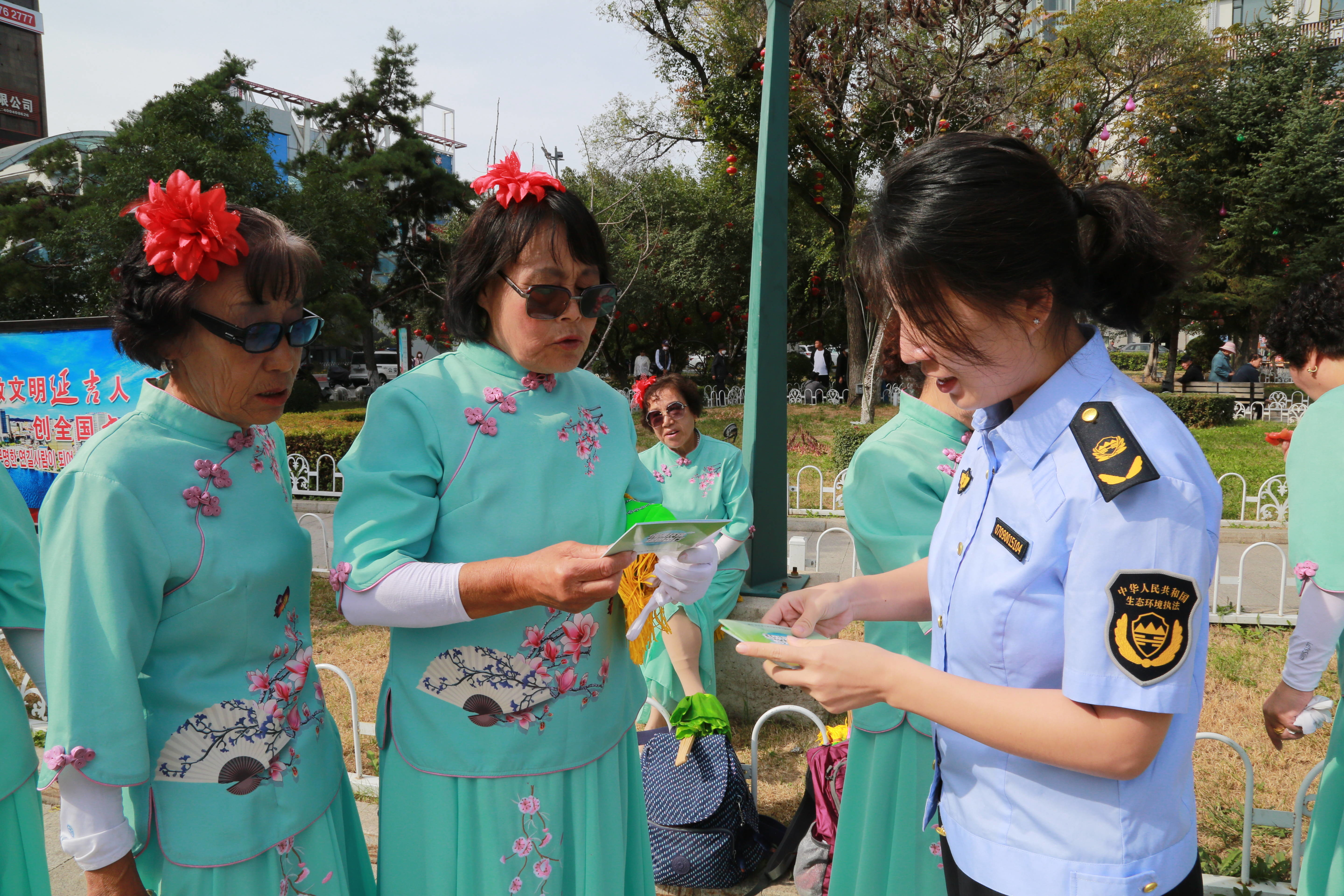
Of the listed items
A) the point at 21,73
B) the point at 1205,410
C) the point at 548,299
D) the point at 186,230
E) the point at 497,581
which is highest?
the point at 21,73

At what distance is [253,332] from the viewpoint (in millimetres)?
1694

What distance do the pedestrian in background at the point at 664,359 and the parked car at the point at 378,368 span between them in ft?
25.3

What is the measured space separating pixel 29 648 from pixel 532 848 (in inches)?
49.0

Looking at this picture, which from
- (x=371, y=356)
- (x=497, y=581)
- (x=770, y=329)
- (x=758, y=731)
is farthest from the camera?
(x=371, y=356)

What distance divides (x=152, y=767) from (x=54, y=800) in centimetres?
276

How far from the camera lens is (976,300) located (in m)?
1.17

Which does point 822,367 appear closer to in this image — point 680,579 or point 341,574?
point 680,579

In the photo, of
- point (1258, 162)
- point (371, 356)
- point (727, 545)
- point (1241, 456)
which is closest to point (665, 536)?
point (727, 545)

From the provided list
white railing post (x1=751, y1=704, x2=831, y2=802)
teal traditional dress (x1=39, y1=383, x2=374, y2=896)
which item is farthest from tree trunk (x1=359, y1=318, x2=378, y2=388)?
teal traditional dress (x1=39, y1=383, x2=374, y2=896)

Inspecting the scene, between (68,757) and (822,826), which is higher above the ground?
(68,757)

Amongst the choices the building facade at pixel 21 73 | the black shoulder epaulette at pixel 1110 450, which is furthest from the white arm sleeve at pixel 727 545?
the building facade at pixel 21 73

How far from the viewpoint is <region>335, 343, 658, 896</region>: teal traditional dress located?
5.50 feet

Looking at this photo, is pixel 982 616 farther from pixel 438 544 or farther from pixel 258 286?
pixel 258 286

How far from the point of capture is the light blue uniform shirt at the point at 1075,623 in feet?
3.36
